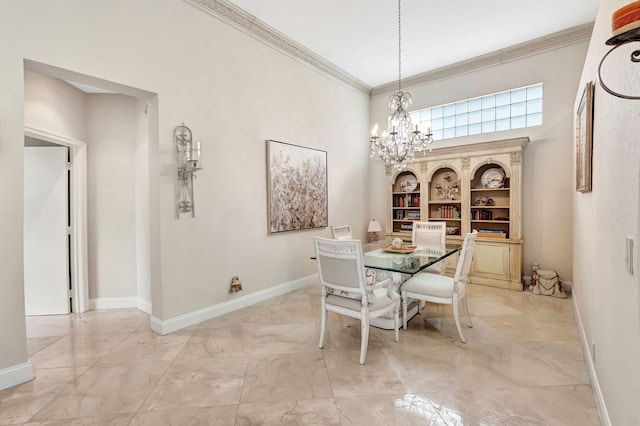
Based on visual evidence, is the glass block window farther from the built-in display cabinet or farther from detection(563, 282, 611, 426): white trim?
detection(563, 282, 611, 426): white trim

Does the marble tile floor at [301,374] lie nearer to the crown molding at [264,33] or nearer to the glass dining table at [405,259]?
the glass dining table at [405,259]

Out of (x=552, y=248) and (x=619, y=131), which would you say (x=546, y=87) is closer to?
(x=552, y=248)

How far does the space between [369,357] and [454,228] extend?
3267 millimetres

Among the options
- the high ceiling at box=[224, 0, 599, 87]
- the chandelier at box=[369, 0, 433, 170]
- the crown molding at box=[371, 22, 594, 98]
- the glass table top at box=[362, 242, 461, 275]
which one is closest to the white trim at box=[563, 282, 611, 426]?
the glass table top at box=[362, 242, 461, 275]

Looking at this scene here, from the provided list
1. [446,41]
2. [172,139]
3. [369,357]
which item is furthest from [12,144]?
[446,41]

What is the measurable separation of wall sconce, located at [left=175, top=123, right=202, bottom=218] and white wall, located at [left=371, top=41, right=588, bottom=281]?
15.2ft

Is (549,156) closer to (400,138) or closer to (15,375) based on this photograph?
(400,138)

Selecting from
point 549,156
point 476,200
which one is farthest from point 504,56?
point 476,200

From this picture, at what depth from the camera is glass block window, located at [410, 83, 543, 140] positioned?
4.60m

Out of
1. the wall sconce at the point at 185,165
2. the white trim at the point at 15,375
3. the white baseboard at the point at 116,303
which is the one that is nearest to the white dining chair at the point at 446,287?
the wall sconce at the point at 185,165

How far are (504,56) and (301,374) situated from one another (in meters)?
5.39

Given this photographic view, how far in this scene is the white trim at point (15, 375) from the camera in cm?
214

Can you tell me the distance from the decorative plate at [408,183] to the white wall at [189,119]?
1784 millimetres

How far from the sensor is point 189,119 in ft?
10.6
